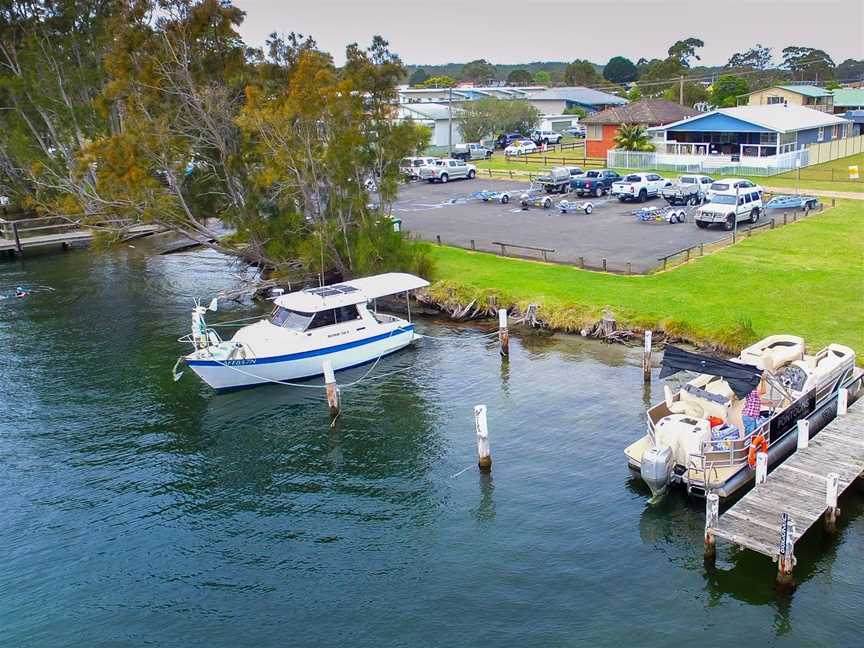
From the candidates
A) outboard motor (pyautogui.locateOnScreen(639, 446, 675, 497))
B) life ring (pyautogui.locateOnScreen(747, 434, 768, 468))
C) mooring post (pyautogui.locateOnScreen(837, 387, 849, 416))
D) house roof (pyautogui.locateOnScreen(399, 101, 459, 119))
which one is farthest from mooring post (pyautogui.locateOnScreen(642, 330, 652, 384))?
house roof (pyautogui.locateOnScreen(399, 101, 459, 119))

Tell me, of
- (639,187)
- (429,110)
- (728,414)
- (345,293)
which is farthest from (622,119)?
(728,414)

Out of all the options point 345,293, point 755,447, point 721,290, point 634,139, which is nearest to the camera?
point 755,447

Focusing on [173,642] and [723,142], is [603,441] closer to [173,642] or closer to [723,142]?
[173,642]

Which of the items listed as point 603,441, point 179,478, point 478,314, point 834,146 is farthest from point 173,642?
point 834,146

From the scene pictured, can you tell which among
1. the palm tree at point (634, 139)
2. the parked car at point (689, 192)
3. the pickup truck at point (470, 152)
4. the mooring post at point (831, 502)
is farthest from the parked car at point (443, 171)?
the mooring post at point (831, 502)

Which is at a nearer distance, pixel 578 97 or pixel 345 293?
pixel 345 293

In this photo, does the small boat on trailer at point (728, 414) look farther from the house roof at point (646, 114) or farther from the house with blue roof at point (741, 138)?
the house roof at point (646, 114)

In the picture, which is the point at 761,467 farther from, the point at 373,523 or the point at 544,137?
the point at 544,137

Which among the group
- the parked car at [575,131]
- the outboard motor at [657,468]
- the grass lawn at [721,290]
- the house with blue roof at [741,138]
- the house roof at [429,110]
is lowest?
the outboard motor at [657,468]
